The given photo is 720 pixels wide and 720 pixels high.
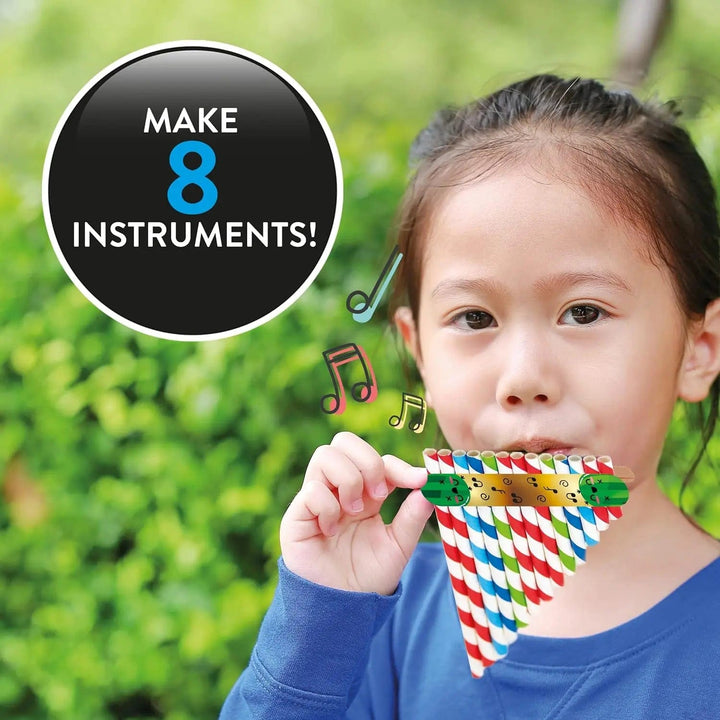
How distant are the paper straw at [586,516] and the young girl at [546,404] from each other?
8 cm

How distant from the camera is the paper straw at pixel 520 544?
1.78 m

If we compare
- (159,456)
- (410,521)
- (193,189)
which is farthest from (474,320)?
(159,456)

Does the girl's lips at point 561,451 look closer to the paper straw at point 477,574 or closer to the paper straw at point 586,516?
the paper straw at point 586,516

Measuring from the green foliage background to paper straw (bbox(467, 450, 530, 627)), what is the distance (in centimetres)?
87

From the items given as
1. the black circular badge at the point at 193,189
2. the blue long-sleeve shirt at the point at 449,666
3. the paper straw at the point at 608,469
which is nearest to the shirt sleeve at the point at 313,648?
the blue long-sleeve shirt at the point at 449,666

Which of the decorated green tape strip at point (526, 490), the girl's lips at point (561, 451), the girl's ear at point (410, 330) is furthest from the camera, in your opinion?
the girl's ear at point (410, 330)

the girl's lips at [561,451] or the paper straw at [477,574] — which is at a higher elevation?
the girl's lips at [561,451]

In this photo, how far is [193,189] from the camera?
115 inches

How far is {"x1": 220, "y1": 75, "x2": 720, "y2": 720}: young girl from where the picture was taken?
1.84 m

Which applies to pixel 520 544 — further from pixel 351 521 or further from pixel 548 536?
pixel 351 521

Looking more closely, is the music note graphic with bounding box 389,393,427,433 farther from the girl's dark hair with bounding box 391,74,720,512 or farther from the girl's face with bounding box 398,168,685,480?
the girl's dark hair with bounding box 391,74,720,512

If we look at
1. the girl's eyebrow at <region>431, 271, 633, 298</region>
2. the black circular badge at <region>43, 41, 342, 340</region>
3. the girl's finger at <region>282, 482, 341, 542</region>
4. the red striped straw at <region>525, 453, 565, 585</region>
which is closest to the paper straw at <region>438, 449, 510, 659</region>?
the red striped straw at <region>525, 453, 565, 585</region>

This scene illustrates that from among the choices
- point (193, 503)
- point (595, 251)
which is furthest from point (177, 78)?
point (595, 251)

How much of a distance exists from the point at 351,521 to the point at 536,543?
358 millimetres
